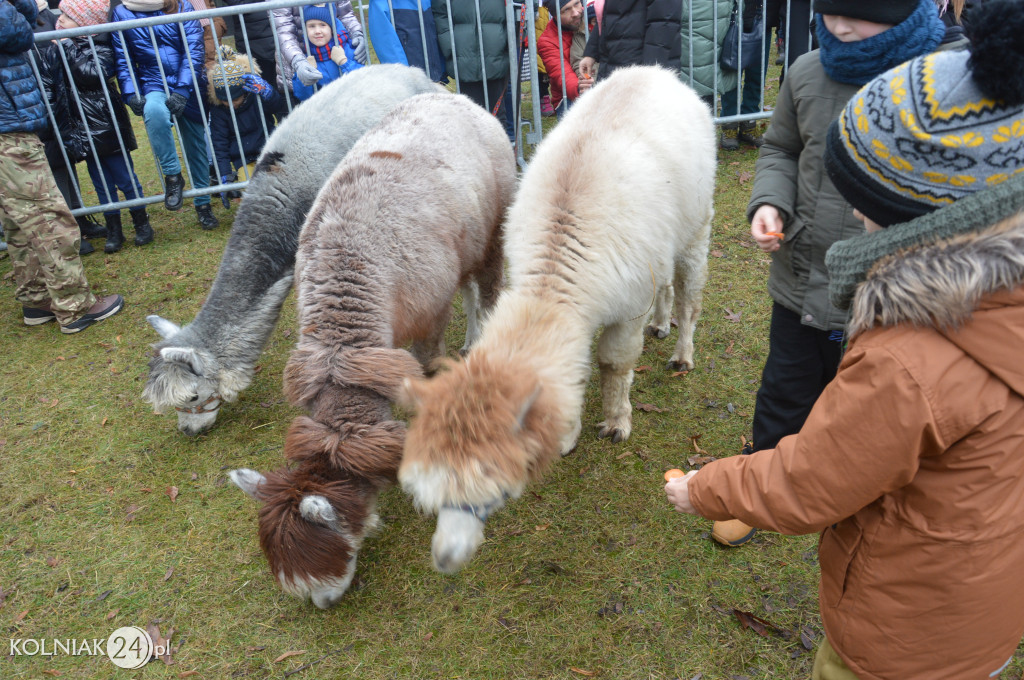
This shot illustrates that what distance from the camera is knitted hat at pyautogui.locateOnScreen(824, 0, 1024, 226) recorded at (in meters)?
1.32

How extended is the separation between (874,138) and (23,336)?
700 centimetres

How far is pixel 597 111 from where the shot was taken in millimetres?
3762

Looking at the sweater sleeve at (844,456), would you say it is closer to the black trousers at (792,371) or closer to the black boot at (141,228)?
the black trousers at (792,371)

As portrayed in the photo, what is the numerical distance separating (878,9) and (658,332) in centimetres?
319

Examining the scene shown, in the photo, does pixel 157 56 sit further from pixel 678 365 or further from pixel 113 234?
pixel 678 365

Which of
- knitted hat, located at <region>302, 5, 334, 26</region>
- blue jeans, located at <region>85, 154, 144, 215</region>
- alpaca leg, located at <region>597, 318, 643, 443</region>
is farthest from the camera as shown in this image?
blue jeans, located at <region>85, 154, 144, 215</region>

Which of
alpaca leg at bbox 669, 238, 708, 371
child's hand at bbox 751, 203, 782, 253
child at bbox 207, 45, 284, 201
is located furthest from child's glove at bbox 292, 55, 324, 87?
child's hand at bbox 751, 203, 782, 253

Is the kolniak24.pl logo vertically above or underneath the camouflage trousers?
underneath

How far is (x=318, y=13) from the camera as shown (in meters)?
7.12

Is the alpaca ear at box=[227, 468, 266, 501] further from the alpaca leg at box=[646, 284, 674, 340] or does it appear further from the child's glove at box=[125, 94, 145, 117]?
the child's glove at box=[125, 94, 145, 117]

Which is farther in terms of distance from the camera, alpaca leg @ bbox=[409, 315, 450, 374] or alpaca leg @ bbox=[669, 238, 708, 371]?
alpaca leg @ bbox=[669, 238, 708, 371]

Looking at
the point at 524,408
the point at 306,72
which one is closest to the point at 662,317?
the point at 524,408

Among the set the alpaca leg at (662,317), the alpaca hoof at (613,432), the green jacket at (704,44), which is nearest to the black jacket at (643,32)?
the green jacket at (704,44)

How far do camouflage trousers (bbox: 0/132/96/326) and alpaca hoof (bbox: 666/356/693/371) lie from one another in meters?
5.29
